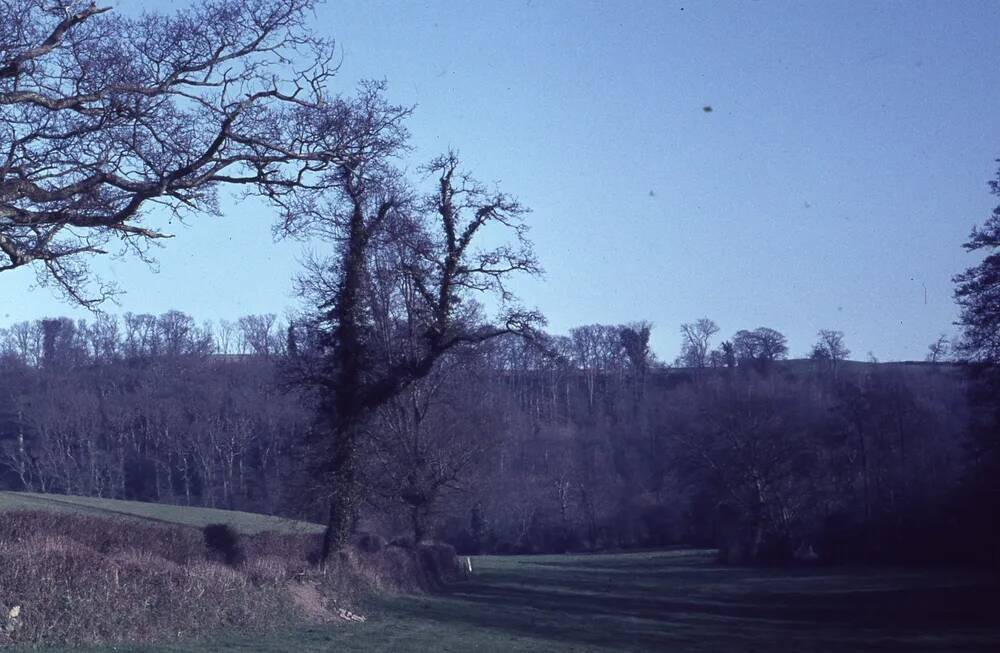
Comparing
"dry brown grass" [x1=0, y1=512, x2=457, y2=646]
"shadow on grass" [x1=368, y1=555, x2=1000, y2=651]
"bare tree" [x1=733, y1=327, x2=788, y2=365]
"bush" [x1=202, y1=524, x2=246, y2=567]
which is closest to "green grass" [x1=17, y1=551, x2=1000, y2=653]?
"shadow on grass" [x1=368, y1=555, x2=1000, y2=651]

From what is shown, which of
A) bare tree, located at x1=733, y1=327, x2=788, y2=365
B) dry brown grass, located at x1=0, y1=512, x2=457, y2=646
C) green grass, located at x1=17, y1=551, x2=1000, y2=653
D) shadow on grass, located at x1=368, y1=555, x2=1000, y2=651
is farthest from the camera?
bare tree, located at x1=733, y1=327, x2=788, y2=365

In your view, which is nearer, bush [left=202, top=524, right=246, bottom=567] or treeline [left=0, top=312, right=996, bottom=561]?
bush [left=202, top=524, right=246, bottom=567]

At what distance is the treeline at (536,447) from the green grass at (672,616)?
4.30 metres

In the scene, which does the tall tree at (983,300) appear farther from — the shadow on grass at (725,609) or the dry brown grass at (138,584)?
the dry brown grass at (138,584)

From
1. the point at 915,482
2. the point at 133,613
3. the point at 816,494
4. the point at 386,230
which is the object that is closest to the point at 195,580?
the point at 133,613

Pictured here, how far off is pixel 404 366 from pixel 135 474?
47454mm

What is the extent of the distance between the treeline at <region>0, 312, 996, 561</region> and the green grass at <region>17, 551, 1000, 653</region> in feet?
→ 14.1

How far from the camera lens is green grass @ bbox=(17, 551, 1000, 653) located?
1762 centimetres

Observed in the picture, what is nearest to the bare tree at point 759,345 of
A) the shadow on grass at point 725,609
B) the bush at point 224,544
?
the shadow on grass at point 725,609

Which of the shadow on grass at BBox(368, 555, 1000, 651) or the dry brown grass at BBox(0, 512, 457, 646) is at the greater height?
the dry brown grass at BBox(0, 512, 457, 646)

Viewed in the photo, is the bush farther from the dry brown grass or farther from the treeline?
the treeline

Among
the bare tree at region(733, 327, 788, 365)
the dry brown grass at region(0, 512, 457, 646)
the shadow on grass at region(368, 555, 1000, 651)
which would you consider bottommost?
the shadow on grass at region(368, 555, 1000, 651)

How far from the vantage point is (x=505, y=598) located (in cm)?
3008

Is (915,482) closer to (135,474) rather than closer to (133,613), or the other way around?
(133,613)
